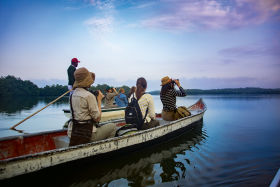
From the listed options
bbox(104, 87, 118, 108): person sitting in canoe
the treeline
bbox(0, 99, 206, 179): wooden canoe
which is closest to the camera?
bbox(0, 99, 206, 179): wooden canoe

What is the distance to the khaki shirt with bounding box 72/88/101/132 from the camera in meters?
3.54

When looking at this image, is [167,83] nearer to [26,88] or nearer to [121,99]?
[121,99]

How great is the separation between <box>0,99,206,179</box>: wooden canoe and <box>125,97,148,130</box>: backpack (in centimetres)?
32

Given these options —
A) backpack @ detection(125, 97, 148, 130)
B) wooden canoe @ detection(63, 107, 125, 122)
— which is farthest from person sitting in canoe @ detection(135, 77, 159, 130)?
wooden canoe @ detection(63, 107, 125, 122)

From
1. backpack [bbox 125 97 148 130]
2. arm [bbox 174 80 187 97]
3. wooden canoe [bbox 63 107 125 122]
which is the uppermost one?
arm [bbox 174 80 187 97]

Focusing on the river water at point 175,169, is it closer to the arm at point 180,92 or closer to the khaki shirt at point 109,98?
the arm at point 180,92

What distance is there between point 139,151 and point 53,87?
101 m

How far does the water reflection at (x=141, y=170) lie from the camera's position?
3.94 m

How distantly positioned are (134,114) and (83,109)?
1880 millimetres

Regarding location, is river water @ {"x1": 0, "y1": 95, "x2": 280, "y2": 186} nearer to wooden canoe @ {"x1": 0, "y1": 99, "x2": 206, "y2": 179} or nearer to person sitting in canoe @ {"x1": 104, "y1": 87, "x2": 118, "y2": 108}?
wooden canoe @ {"x1": 0, "y1": 99, "x2": 206, "y2": 179}

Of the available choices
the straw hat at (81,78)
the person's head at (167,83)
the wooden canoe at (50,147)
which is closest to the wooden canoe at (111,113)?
the person's head at (167,83)

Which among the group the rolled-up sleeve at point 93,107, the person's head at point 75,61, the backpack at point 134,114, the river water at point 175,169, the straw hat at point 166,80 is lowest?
the river water at point 175,169

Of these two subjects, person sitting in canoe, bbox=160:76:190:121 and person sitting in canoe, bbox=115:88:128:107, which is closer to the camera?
person sitting in canoe, bbox=160:76:190:121

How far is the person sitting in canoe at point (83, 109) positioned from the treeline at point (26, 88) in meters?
81.6
